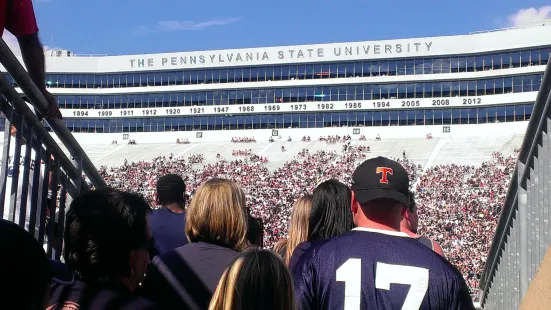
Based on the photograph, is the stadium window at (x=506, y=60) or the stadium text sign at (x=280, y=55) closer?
the stadium window at (x=506, y=60)

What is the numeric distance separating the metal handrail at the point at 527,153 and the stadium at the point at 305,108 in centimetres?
2789

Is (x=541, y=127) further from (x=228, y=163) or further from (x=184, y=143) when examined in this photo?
(x=184, y=143)

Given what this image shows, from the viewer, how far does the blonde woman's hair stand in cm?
291

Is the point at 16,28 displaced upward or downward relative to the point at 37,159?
upward

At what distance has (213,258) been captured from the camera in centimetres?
283

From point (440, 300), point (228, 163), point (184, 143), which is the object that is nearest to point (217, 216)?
point (440, 300)

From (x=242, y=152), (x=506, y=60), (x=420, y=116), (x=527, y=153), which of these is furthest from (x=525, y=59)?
(x=527, y=153)

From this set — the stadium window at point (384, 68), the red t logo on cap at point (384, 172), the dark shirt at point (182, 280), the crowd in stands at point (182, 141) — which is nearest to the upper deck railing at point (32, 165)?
the dark shirt at point (182, 280)

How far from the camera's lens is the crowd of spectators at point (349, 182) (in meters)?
23.2

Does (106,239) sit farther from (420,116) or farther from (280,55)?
(280,55)

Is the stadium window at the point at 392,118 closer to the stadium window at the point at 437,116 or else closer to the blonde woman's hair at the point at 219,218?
the stadium window at the point at 437,116

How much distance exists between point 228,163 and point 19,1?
38.7 m

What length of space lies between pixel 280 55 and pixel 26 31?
50307 mm

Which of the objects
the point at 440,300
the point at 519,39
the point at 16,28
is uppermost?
the point at 519,39
